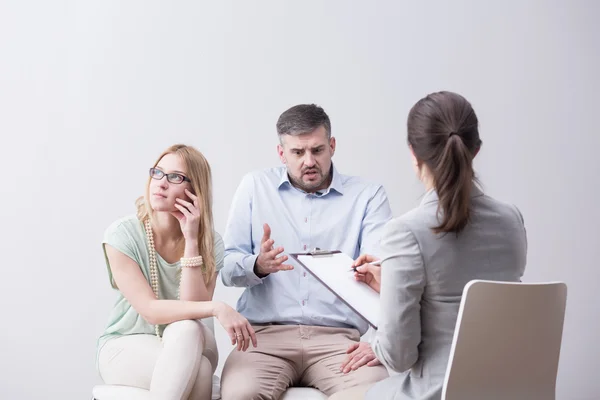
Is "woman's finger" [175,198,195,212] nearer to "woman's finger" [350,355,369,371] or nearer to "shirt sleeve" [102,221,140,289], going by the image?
"shirt sleeve" [102,221,140,289]

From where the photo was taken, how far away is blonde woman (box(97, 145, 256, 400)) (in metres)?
2.37

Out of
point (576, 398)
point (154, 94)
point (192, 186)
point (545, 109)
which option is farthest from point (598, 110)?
point (192, 186)

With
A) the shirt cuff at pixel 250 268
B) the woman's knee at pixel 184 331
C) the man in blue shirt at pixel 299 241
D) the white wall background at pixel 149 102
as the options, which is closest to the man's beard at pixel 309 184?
the man in blue shirt at pixel 299 241

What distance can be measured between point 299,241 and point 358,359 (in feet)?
1.94

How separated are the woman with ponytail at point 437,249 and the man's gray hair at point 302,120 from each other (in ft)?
3.58

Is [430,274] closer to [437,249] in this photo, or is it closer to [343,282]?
[437,249]

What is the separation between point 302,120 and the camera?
3.03 meters

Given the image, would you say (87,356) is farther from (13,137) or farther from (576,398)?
(576,398)

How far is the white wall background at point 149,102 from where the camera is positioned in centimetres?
404

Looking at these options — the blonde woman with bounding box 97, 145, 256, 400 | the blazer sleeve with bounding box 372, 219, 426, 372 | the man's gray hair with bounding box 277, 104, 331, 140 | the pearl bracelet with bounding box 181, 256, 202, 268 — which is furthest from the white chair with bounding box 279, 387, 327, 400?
the man's gray hair with bounding box 277, 104, 331, 140

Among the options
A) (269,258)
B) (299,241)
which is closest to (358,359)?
(269,258)

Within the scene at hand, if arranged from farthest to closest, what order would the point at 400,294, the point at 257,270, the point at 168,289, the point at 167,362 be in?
the point at 257,270, the point at 168,289, the point at 167,362, the point at 400,294

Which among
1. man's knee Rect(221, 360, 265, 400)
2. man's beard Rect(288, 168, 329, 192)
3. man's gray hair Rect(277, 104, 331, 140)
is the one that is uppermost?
man's gray hair Rect(277, 104, 331, 140)

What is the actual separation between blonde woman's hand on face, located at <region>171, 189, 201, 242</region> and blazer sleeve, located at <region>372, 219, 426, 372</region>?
90 cm
